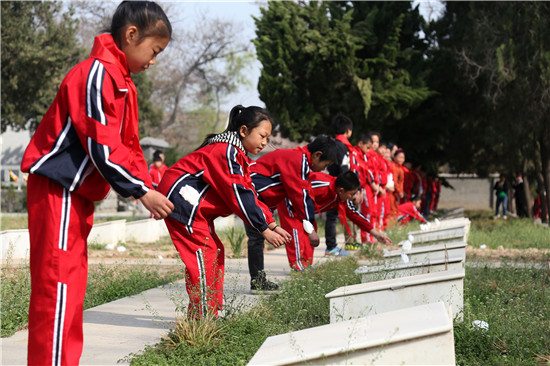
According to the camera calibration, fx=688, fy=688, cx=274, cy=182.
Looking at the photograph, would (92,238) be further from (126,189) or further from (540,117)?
(540,117)

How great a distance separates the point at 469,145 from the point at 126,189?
23.9m

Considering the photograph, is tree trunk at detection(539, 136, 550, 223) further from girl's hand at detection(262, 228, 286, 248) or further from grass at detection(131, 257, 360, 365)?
girl's hand at detection(262, 228, 286, 248)

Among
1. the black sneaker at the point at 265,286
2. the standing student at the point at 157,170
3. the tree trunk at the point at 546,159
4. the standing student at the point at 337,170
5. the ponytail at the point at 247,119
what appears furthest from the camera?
the tree trunk at the point at 546,159

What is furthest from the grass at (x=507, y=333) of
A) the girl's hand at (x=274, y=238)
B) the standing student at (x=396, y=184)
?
the standing student at (x=396, y=184)

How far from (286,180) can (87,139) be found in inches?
151

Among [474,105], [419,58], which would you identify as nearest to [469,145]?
[474,105]

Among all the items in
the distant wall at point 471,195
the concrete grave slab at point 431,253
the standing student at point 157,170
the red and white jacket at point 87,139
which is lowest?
the distant wall at point 471,195

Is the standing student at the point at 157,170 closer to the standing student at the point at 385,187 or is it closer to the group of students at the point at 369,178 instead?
the group of students at the point at 369,178

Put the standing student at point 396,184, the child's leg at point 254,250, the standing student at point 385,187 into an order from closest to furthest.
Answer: the child's leg at point 254,250 < the standing student at point 385,187 < the standing student at point 396,184

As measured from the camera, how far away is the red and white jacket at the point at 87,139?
121 inches

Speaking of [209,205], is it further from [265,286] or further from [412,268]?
[412,268]

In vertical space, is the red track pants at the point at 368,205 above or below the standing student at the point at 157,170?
below

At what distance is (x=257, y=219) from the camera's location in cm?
461

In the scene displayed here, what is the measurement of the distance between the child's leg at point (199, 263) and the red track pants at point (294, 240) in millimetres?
2435
